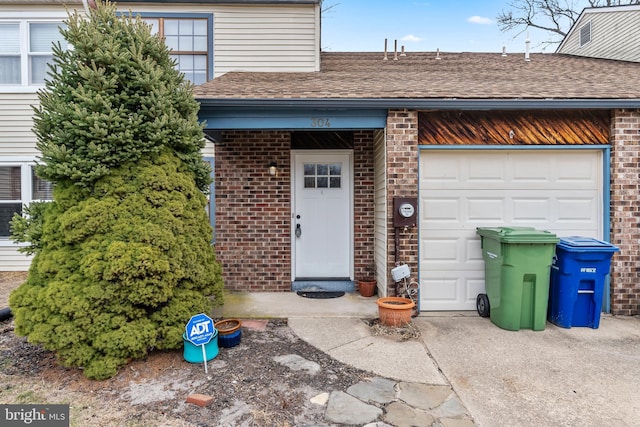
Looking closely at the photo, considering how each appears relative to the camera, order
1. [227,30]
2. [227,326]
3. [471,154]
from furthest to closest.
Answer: [227,30] → [471,154] → [227,326]

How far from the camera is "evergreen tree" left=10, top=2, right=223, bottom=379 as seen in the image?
3.07 metres

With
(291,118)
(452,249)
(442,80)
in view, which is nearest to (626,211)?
(452,249)

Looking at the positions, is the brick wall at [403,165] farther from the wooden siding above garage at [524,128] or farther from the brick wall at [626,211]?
the brick wall at [626,211]

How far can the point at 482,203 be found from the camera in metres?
4.86

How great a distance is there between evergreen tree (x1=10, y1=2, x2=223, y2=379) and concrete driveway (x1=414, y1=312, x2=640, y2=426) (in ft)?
8.31

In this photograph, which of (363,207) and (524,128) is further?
(363,207)

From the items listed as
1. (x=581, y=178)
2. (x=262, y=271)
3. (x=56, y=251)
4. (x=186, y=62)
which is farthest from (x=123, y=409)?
(x=186, y=62)

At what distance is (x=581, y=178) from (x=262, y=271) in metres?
4.69

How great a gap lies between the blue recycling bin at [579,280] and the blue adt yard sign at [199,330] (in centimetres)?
388

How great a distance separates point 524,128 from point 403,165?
1.65 m

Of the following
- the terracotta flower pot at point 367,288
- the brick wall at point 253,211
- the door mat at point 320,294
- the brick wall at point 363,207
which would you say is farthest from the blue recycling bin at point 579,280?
the brick wall at point 253,211

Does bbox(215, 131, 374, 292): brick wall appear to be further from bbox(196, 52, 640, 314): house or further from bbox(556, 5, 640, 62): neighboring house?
bbox(556, 5, 640, 62): neighboring house

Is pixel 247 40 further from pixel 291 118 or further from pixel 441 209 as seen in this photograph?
pixel 441 209

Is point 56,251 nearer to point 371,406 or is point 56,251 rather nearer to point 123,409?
point 123,409
